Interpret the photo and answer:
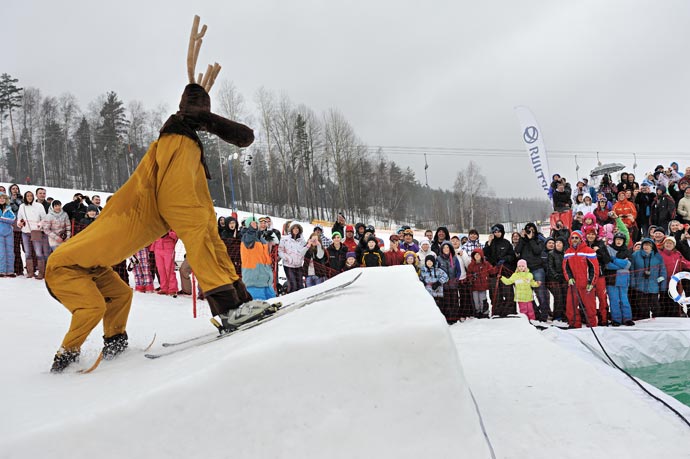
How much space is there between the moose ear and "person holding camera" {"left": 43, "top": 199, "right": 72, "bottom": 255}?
19.6 feet

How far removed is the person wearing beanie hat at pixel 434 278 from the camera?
23.3 feet

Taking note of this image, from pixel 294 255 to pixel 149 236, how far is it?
16.8ft

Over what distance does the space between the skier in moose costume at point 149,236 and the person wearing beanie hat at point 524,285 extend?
5.93 meters

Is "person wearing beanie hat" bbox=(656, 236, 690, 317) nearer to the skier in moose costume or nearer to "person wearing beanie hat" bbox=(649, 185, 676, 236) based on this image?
"person wearing beanie hat" bbox=(649, 185, 676, 236)

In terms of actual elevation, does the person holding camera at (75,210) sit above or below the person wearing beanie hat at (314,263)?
above

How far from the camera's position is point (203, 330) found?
2709 millimetres

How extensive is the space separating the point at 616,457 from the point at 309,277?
5781 millimetres

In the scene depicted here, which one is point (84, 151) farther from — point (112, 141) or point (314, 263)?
point (314, 263)

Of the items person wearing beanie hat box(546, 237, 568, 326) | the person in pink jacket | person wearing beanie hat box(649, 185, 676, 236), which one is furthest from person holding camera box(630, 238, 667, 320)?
the person in pink jacket

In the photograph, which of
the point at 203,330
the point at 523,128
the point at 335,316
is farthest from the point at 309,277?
the point at 523,128

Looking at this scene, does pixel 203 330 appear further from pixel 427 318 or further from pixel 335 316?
pixel 427 318

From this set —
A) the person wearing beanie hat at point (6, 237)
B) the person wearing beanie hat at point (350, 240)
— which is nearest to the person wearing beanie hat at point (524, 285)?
the person wearing beanie hat at point (350, 240)

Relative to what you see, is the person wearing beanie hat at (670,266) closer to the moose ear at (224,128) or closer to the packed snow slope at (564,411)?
the packed snow slope at (564,411)

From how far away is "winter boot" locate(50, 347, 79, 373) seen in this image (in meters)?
2.01
